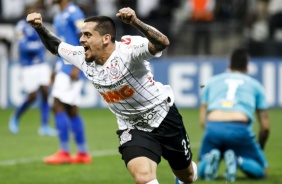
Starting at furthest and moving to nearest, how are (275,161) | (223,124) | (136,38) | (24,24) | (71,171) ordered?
(24,24) → (275,161) → (71,171) → (223,124) → (136,38)

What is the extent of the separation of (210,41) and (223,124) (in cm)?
1184

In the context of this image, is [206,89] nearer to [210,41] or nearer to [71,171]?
[71,171]

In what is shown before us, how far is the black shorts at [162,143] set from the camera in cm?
815

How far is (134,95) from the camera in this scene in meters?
8.25

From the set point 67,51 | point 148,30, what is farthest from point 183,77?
point 148,30

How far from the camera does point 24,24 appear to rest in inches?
684

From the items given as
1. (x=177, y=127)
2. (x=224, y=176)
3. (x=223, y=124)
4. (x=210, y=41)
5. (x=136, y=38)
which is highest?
(x=136, y=38)

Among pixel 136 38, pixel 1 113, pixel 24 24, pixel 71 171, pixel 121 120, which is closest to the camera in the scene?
pixel 136 38

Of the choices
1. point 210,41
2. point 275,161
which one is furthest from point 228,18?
point 275,161

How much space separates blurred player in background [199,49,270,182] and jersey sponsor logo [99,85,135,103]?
2.38m

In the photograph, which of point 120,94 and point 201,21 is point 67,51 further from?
point 201,21

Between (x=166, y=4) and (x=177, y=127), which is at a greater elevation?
(x=177, y=127)

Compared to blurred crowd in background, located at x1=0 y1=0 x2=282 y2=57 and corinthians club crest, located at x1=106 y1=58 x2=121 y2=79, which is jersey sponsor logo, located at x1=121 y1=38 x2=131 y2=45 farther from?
blurred crowd in background, located at x1=0 y1=0 x2=282 y2=57

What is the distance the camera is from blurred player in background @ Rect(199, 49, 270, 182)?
10.5 meters
